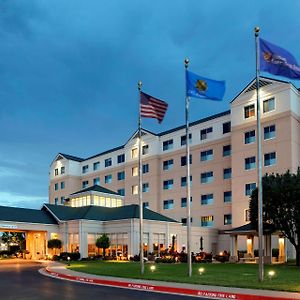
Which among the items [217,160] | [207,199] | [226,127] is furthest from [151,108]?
[207,199]

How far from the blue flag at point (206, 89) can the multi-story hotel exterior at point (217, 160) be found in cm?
3439

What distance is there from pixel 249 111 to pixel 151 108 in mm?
35715

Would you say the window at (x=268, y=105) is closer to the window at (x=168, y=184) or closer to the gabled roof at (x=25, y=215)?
the window at (x=168, y=184)

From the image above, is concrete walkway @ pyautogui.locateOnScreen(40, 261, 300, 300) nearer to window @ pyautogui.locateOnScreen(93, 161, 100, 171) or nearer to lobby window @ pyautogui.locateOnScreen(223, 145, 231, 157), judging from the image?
lobby window @ pyautogui.locateOnScreen(223, 145, 231, 157)

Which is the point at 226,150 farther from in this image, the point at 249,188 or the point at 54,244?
the point at 54,244

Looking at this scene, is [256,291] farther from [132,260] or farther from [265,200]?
[132,260]

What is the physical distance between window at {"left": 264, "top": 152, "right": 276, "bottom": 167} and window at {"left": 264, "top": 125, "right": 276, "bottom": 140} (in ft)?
6.90

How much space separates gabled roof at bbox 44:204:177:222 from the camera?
58812 mm

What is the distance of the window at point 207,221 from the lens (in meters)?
68.2

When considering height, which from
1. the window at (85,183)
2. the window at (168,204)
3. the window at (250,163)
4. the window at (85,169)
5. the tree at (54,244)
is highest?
the window at (85,169)

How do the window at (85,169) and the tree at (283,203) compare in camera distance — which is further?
the window at (85,169)

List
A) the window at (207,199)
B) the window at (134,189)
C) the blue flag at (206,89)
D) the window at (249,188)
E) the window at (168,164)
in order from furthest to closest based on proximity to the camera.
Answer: the window at (134,189), the window at (168,164), the window at (207,199), the window at (249,188), the blue flag at (206,89)

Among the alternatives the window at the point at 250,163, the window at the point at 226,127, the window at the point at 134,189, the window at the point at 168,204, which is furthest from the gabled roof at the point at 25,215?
the window at the point at 226,127

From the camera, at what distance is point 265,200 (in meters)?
40.0
